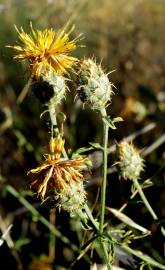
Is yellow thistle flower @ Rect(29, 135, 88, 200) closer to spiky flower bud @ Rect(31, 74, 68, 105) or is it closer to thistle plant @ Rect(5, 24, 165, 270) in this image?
thistle plant @ Rect(5, 24, 165, 270)

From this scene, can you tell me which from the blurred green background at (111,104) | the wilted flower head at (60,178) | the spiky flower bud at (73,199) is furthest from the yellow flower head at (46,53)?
the blurred green background at (111,104)

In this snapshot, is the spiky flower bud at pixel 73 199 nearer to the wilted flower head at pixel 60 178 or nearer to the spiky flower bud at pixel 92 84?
the wilted flower head at pixel 60 178

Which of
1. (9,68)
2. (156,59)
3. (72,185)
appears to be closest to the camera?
(72,185)

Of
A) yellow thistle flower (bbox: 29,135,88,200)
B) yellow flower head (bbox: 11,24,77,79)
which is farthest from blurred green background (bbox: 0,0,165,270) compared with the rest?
yellow thistle flower (bbox: 29,135,88,200)

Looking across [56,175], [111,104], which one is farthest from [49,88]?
[111,104]

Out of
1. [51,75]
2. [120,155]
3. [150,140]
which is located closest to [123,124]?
[150,140]

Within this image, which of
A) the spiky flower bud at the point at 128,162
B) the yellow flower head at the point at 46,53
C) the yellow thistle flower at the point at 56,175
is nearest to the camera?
the yellow thistle flower at the point at 56,175

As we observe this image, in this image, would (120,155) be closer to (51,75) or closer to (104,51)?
(51,75)
